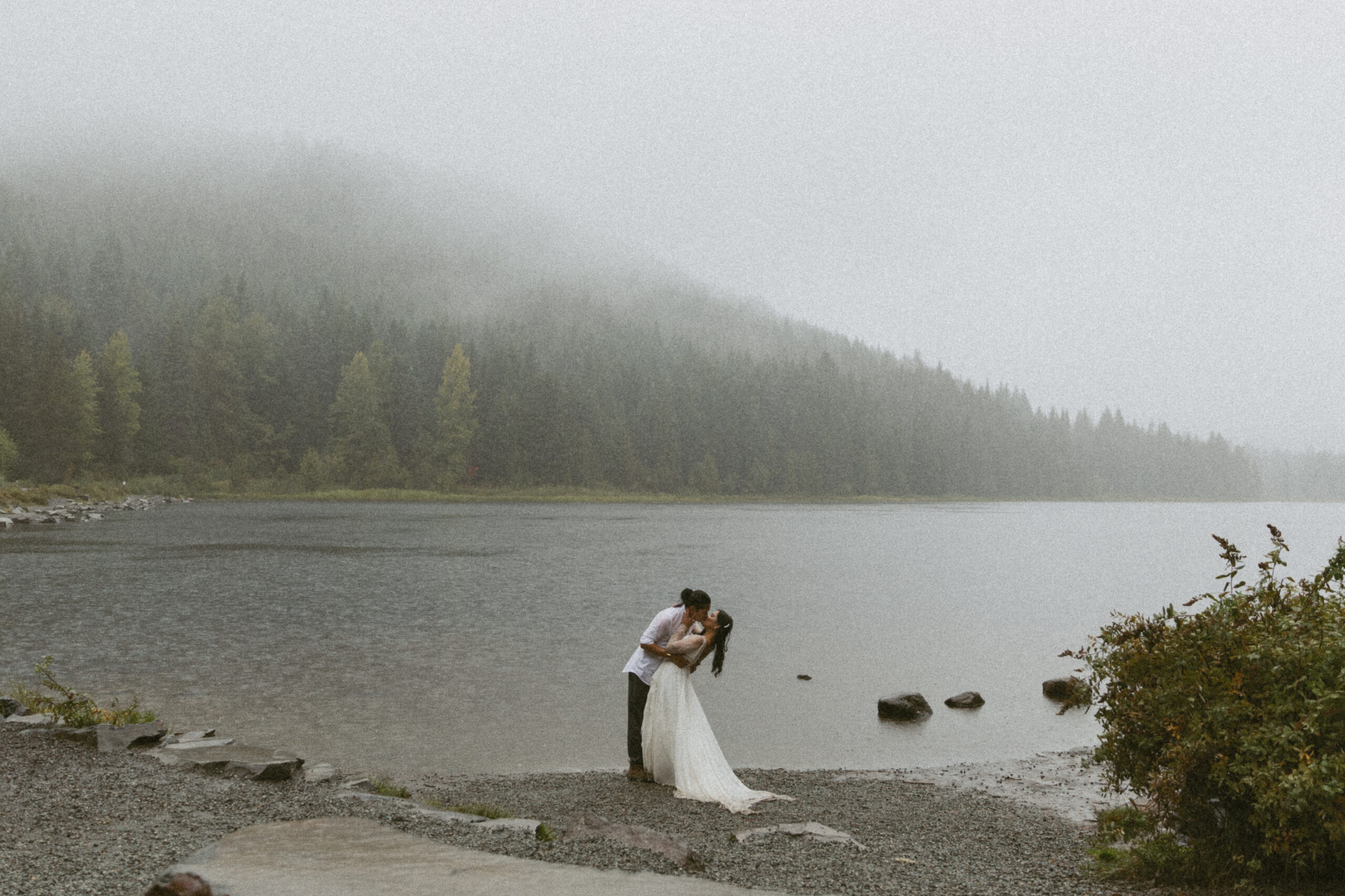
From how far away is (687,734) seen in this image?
1310cm

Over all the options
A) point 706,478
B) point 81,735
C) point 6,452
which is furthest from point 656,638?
point 706,478

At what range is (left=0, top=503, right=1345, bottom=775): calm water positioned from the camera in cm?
1789

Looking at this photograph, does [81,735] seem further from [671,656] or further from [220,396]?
[220,396]

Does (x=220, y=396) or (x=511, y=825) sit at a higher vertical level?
(x=220, y=396)

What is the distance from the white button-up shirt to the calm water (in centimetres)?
298

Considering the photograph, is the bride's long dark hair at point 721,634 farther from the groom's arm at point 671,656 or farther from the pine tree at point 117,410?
the pine tree at point 117,410

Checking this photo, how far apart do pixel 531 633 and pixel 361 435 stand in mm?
118024

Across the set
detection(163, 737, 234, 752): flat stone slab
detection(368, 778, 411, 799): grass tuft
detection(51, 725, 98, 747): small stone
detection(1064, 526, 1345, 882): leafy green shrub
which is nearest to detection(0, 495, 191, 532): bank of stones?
detection(51, 725, 98, 747): small stone

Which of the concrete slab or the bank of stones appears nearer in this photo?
the concrete slab

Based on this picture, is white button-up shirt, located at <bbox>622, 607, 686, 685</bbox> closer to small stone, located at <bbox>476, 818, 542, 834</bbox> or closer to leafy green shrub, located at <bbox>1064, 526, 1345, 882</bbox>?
small stone, located at <bbox>476, 818, 542, 834</bbox>

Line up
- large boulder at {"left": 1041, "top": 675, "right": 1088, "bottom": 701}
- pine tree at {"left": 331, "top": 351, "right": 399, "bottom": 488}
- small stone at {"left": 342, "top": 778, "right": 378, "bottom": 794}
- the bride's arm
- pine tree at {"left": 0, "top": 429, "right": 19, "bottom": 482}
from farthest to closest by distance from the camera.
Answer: pine tree at {"left": 331, "top": 351, "right": 399, "bottom": 488} → pine tree at {"left": 0, "top": 429, "right": 19, "bottom": 482} → large boulder at {"left": 1041, "top": 675, "right": 1088, "bottom": 701} → the bride's arm → small stone at {"left": 342, "top": 778, "right": 378, "bottom": 794}

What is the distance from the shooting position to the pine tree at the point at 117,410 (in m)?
111

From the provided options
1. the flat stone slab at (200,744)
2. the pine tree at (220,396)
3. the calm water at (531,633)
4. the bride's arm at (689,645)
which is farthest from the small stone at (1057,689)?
the pine tree at (220,396)

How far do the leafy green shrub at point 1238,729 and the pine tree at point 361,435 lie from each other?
458ft
